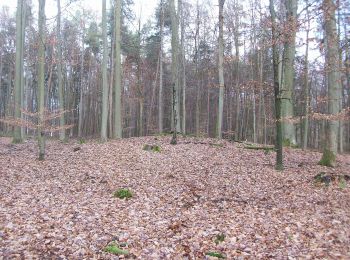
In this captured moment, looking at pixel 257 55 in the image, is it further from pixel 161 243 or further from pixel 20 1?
pixel 161 243

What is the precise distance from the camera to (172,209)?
774cm

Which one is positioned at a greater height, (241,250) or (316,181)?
(316,181)

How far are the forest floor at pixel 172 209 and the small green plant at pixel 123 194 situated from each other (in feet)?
0.59

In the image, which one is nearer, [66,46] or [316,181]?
[316,181]

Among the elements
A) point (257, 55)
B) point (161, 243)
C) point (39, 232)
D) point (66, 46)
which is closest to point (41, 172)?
point (39, 232)

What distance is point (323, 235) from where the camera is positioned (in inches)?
231

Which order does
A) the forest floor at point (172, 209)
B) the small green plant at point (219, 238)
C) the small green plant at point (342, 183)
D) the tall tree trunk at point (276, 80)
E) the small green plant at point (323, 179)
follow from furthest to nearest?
1. the tall tree trunk at point (276, 80)
2. the small green plant at point (323, 179)
3. the small green plant at point (342, 183)
4. the small green plant at point (219, 238)
5. the forest floor at point (172, 209)

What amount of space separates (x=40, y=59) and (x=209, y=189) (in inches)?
344

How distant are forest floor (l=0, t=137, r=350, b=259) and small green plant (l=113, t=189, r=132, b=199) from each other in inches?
7.0

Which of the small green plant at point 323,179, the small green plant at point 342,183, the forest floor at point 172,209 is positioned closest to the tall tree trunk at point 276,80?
the forest floor at point 172,209

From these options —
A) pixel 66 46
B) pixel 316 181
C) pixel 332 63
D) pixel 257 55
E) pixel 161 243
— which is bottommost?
pixel 161 243

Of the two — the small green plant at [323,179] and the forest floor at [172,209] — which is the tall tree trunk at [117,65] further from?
the small green plant at [323,179]

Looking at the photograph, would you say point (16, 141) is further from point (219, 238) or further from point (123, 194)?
point (219, 238)

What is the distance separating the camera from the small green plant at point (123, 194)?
862 centimetres
